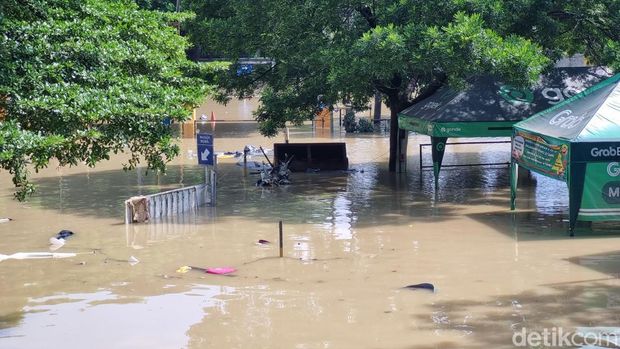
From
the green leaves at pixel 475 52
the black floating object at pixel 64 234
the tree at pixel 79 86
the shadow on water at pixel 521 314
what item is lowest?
the shadow on water at pixel 521 314

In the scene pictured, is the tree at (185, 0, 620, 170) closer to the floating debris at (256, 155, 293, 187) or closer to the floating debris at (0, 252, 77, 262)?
the floating debris at (256, 155, 293, 187)

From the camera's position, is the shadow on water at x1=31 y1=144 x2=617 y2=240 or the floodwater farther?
the shadow on water at x1=31 y1=144 x2=617 y2=240

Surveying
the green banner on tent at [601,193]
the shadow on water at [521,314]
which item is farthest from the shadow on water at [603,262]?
the green banner on tent at [601,193]

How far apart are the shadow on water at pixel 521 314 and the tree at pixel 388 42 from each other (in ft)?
27.7

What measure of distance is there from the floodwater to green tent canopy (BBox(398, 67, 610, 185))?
5.93 feet

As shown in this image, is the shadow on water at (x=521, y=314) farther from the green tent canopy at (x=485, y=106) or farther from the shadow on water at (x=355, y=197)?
the green tent canopy at (x=485, y=106)

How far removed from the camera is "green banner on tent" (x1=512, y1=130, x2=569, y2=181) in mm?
17906

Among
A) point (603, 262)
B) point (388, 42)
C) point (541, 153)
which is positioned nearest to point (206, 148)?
point (388, 42)

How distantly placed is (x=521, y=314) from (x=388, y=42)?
33.3ft

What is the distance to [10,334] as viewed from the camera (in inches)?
476

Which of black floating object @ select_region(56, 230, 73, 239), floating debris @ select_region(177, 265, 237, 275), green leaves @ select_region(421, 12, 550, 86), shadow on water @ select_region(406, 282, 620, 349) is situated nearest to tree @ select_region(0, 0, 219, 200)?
floating debris @ select_region(177, 265, 237, 275)

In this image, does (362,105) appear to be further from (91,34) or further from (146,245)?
(91,34)

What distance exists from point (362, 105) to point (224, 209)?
870 centimetres

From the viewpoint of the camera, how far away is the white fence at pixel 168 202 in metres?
20.3
